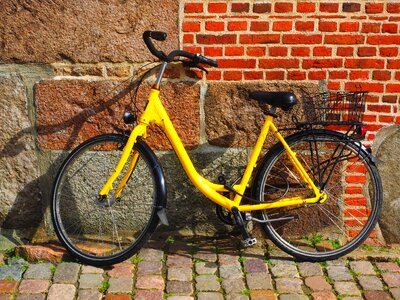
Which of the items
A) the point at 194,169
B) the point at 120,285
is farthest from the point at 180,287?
the point at 194,169

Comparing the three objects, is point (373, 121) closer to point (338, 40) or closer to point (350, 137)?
point (350, 137)

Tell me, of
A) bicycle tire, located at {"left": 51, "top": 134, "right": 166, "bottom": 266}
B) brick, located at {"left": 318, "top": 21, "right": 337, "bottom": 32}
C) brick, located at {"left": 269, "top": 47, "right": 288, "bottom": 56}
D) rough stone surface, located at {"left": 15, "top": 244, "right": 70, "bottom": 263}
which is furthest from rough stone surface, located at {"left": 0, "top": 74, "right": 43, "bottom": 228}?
brick, located at {"left": 318, "top": 21, "right": 337, "bottom": 32}

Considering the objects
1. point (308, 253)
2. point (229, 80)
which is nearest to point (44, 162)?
point (229, 80)

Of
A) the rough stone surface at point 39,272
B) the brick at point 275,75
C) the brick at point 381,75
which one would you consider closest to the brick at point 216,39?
the brick at point 275,75

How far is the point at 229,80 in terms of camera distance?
436cm

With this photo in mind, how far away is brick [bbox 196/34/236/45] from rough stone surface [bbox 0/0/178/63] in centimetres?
17

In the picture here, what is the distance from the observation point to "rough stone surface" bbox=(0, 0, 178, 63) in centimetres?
427

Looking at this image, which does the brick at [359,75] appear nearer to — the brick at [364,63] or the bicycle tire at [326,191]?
the brick at [364,63]

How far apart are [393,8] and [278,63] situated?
2.79 feet

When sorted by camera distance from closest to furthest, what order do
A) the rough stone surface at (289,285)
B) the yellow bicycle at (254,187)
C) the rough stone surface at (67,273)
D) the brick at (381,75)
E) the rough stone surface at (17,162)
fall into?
the rough stone surface at (289,285) < the rough stone surface at (67,273) < the yellow bicycle at (254,187) < the brick at (381,75) < the rough stone surface at (17,162)

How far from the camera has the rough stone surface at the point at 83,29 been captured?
4266mm

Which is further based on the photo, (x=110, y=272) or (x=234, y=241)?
(x=234, y=241)

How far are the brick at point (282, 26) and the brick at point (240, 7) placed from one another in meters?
0.22

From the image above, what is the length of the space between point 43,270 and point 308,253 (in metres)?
1.80
